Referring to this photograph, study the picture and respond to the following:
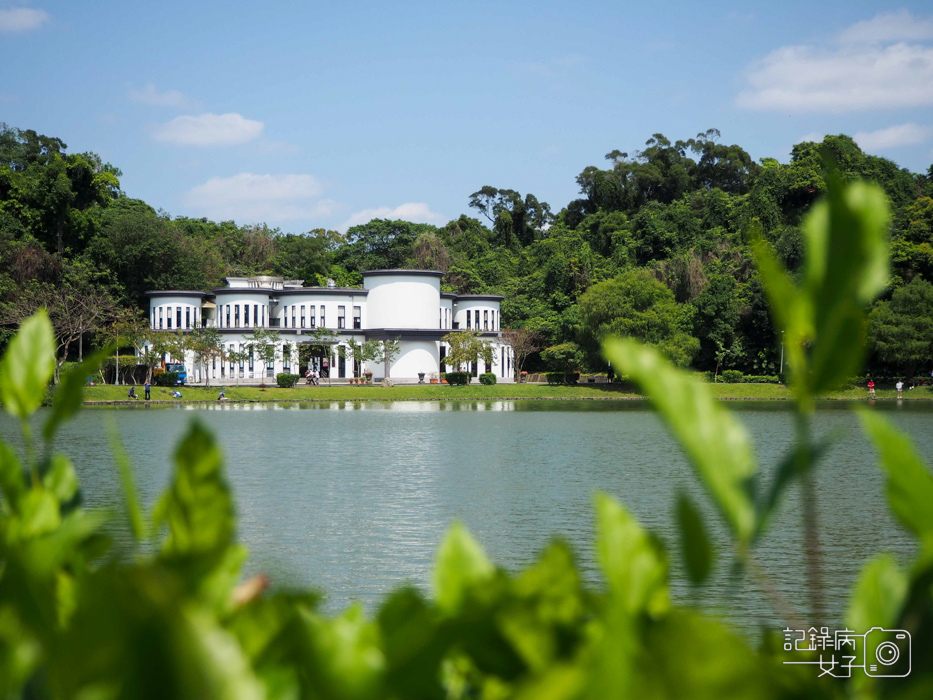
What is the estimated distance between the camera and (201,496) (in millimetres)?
644

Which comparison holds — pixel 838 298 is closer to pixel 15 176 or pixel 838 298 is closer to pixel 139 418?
pixel 139 418

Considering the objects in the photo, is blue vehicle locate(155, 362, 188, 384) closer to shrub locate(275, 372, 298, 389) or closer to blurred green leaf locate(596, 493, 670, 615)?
shrub locate(275, 372, 298, 389)

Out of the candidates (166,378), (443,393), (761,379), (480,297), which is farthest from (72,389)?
(480,297)

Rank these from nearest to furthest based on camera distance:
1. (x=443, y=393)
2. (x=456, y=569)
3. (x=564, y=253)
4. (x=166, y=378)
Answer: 1. (x=456, y=569)
2. (x=166, y=378)
3. (x=443, y=393)
4. (x=564, y=253)

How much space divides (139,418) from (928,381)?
1362 inches

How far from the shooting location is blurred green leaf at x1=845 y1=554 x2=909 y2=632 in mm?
775

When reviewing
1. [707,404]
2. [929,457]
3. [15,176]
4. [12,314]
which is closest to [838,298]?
[707,404]

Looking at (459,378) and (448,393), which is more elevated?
(459,378)

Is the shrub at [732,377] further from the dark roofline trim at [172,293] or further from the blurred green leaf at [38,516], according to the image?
the blurred green leaf at [38,516]

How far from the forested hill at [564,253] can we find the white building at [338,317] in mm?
2839

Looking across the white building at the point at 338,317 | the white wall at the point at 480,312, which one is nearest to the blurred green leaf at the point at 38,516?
the white building at the point at 338,317

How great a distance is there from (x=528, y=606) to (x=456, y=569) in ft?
0.29

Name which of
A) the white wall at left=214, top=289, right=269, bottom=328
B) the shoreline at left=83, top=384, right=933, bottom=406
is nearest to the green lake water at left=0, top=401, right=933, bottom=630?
the shoreline at left=83, top=384, right=933, bottom=406

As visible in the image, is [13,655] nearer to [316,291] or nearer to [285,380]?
[285,380]
